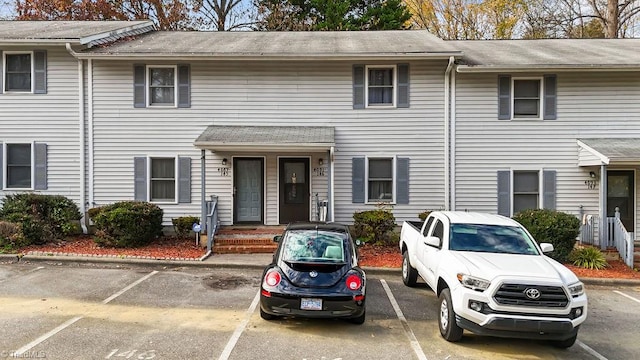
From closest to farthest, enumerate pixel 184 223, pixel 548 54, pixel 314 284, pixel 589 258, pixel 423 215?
pixel 314 284 < pixel 589 258 < pixel 184 223 < pixel 423 215 < pixel 548 54

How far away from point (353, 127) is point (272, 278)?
785 centimetres

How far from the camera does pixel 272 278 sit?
19.8 ft

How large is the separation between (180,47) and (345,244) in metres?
9.84

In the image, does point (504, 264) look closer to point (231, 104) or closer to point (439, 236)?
point (439, 236)

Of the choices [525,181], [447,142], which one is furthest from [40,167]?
[525,181]

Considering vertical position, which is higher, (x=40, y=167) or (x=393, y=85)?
(x=393, y=85)

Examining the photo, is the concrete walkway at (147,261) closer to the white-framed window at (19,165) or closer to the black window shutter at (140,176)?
the black window shutter at (140,176)

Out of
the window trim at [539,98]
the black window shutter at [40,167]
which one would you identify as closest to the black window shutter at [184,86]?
the black window shutter at [40,167]

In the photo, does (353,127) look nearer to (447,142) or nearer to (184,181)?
(447,142)

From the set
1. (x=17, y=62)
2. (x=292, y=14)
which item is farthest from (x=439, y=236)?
(x=292, y=14)

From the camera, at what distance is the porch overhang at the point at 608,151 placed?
11188 millimetres

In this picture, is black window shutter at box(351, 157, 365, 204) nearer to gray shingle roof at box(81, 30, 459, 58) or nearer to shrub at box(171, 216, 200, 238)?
gray shingle roof at box(81, 30, 459, 58)

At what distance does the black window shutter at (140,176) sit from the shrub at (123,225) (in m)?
1.35

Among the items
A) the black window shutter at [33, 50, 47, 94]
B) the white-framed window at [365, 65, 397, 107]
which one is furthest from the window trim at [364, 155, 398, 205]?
the black window shutter at [33, 50, 47, 94]
